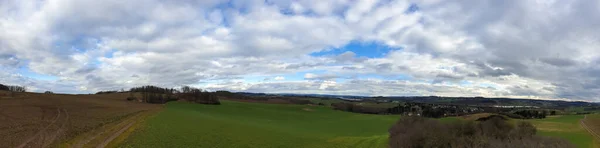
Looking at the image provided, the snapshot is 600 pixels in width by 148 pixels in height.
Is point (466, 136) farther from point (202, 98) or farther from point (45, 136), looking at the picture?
point (202, 98)

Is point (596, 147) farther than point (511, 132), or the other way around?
point (596, 147)

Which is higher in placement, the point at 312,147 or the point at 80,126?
the point at 80,126

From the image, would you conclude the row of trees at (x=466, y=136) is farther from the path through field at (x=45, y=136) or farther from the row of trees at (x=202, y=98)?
the row of trees at (x=202, y=98)

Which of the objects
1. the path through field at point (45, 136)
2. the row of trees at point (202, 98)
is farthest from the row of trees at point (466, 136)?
the row of trees at point (202, 98)

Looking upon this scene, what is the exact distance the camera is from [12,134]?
31734 millimetres

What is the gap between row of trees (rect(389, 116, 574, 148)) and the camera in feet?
105

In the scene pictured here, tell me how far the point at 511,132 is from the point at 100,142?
4862 centimetres

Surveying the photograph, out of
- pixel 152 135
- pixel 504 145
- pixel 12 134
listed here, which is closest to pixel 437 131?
pixel 504 145

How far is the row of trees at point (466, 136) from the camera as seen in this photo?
31986mm

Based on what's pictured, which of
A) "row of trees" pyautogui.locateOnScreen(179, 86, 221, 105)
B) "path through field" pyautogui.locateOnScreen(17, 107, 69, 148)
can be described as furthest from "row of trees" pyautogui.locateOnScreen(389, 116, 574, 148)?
"row of trees" pyautogui.locateOnScreen(179, 86, 221, 105)

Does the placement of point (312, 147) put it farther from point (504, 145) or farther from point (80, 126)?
point (80, 126)

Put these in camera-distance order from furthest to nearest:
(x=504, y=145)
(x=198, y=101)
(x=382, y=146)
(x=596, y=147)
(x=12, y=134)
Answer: (x=198, y=101) → (x=596, y=147) → (x=382, y=146) → (x=12, y=134) → (x=504, y=145)

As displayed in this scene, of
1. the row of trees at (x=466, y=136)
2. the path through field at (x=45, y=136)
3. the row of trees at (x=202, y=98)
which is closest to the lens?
the path through field at (x=45, y=136)

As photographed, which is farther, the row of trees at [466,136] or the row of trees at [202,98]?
the row of trees at [202,98]
